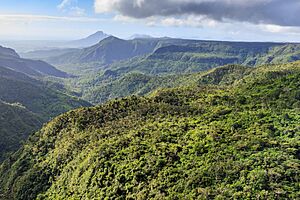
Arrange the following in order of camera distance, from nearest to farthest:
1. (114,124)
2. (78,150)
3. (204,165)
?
(204,165) → (78,150) → (114,124)

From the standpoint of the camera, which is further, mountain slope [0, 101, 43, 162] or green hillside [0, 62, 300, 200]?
mountain slope [0, 101, 43, 162]

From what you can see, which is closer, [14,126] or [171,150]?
[171,150]

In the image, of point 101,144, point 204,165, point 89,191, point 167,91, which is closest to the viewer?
point 204,165

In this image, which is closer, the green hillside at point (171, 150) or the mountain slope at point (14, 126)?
the green hillside at point (171, 150)

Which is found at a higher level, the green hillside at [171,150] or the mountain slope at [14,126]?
the green hillside at [171,150]

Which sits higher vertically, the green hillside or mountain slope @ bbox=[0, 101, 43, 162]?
the green hillside

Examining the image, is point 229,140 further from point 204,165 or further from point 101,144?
point 101,144

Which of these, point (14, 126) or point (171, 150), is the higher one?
point (171, 150)

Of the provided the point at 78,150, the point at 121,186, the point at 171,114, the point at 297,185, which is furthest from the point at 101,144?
the point at 297,185
